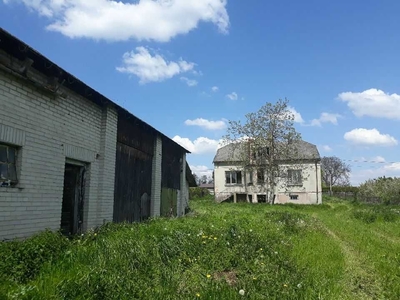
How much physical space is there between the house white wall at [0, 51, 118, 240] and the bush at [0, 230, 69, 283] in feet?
3.50

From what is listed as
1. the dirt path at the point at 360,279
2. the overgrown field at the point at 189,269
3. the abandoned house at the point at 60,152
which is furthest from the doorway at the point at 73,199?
the dirt path at the point at 360,279

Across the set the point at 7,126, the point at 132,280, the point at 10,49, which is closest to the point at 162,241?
A: the point at 132,280

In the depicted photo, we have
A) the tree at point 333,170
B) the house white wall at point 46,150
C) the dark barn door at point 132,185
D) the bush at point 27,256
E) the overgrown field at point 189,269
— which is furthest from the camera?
the tree at point 333,170

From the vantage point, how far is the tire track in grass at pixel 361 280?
5.29m

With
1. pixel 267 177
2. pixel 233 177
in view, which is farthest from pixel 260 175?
pixel 233 177

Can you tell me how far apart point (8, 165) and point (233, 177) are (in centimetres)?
3395

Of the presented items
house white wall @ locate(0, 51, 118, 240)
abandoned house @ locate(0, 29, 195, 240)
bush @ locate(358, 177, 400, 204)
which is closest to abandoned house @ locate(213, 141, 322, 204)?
bush @ locate(358, 177, 400, 204)

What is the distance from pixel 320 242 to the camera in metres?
9.10

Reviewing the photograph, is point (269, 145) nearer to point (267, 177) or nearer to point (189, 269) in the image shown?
point (267, 177)

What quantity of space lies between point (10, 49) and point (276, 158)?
28216mm

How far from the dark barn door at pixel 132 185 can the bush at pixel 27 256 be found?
4883mm

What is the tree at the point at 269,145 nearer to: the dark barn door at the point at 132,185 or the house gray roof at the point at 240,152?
the house gray roof at the point at 240,152

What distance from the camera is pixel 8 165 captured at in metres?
6.50

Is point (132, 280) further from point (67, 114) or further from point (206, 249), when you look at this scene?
point (67, 114)
